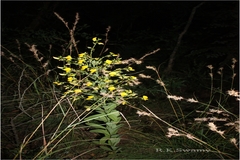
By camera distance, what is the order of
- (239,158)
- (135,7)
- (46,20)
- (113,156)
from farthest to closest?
(46,20) < (135,7) < (113,156) < (239,158)

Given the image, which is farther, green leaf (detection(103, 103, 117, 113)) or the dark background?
the dark background

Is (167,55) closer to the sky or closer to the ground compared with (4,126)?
closer to the sky

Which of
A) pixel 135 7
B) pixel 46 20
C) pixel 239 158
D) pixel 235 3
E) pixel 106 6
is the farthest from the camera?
pixel 106 6

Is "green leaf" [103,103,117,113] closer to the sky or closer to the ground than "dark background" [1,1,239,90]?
closer to the ground

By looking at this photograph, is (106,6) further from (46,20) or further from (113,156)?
(113,156)

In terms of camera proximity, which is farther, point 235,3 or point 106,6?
point 106,6

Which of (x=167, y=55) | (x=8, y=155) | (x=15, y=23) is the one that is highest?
(x=15, y=23)

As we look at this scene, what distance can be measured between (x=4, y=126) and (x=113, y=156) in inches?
43.0

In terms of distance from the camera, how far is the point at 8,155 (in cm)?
200

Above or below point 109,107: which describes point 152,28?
above

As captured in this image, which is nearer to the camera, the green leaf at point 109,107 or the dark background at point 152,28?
the green leaf at point 109,107

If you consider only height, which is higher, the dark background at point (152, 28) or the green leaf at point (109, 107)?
the dark background at point (152, 28)

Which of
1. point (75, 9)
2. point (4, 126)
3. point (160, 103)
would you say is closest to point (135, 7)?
point (75, 9)

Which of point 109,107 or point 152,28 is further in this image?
point 152,28
